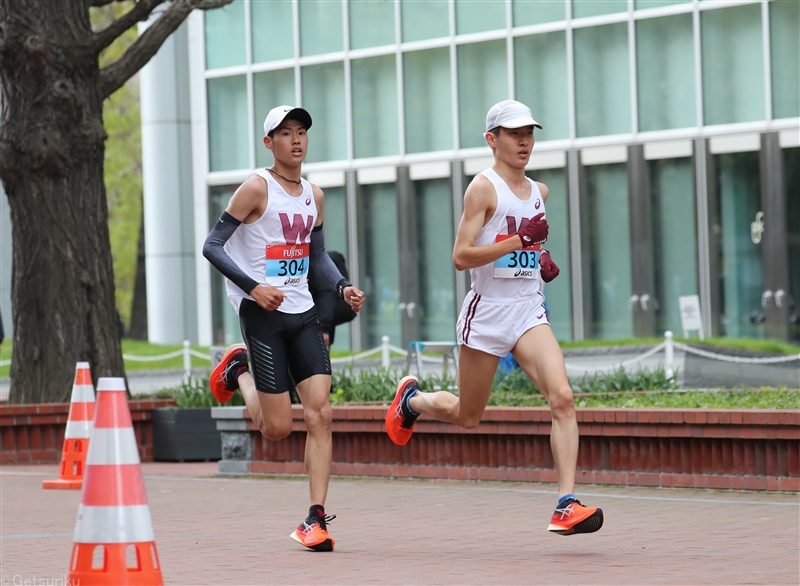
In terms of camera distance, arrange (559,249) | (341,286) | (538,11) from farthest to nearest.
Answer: (538,11), (559,249), (341,286)

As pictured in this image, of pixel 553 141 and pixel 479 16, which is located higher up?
pixel 479 16

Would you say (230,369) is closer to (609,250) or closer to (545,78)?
(609,250)

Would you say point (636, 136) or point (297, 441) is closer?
point (297, 441)

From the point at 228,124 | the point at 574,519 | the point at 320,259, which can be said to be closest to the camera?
the point at 574,519

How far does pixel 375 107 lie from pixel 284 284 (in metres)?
24.9

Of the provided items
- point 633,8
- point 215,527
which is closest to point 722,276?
point 633,8

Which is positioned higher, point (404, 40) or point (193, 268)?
point (404, 40)

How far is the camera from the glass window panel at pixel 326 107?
33.0 metres

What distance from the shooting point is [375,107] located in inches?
1278

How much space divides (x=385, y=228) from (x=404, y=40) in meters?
4.15

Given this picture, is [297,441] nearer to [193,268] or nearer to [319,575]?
[319,575]

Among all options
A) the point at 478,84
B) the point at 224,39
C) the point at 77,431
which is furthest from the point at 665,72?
the point at 77,431

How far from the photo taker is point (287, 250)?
786cm

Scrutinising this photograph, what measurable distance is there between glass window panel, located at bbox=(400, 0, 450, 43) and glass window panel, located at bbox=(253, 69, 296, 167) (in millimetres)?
3303
